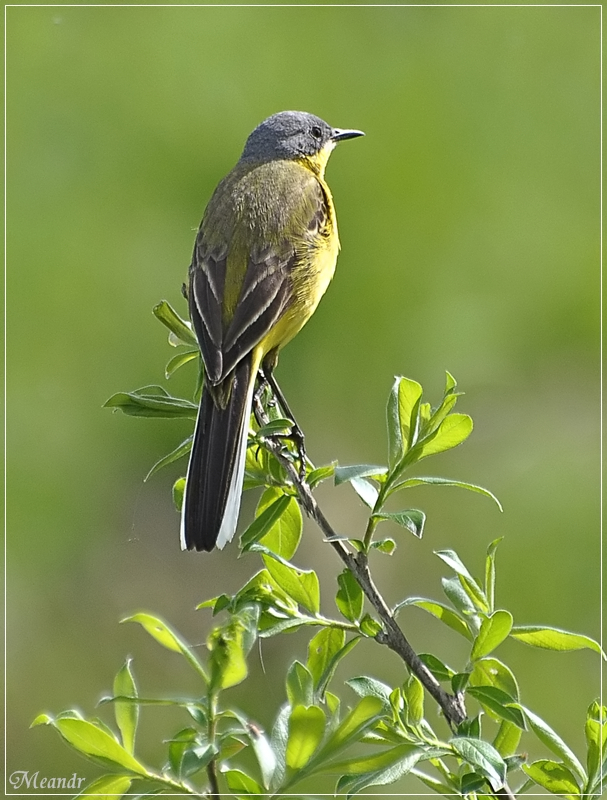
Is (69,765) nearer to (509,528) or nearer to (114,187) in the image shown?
(509,528)

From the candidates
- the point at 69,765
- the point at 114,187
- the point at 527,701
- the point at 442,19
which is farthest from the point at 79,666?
the point at 442,19

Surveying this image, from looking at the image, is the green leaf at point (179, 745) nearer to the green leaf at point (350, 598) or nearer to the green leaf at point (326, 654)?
the green leaf at point (326, 654)

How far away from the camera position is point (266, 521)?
1629 millimetres

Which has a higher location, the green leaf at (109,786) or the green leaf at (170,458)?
the green leaf at (170,458)

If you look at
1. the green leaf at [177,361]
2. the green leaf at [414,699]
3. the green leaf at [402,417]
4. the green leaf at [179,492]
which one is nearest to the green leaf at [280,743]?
the green leaf at [414,699]

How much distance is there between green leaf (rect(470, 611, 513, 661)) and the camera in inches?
58.9

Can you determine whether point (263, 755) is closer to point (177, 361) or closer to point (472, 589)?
point (472, 589)

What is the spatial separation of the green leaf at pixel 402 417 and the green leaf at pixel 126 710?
1.69ft

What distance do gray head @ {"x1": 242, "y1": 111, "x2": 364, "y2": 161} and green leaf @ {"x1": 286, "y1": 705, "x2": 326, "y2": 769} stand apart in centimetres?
311

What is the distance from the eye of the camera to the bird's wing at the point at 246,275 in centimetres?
265

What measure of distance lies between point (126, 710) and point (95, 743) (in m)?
0.09

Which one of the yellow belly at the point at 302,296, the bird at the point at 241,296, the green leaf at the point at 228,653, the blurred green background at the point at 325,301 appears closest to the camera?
the green leaf at the point at 228,653

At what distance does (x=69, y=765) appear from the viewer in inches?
180

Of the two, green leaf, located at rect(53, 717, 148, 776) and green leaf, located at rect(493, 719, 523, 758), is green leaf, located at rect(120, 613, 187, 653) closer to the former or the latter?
green leaf, located at rect(53, 717, 148, 776)
